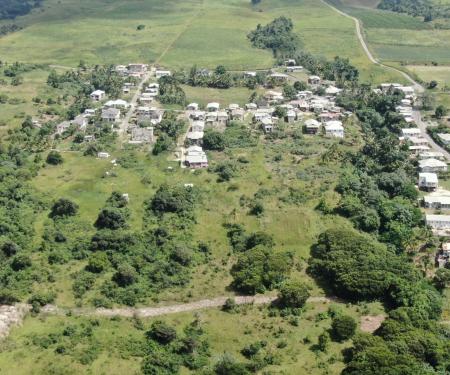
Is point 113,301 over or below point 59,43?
below

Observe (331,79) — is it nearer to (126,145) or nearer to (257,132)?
(257,132)

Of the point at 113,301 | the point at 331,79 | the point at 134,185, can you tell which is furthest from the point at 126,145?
the point at 331,79

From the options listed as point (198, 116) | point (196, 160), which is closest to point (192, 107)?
point (198, 116)

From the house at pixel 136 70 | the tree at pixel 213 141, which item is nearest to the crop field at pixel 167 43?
the house at pixel 136 70

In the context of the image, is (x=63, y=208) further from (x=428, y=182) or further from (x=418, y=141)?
(x=418, y=141)

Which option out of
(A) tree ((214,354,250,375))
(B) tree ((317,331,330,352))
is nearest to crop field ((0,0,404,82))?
(B) tree ((317,331,330,352))

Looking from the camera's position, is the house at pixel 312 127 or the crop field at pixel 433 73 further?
the crop field at pixel 433 73

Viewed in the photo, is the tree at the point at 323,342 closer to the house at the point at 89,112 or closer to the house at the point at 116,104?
the house at the point at 89,112
